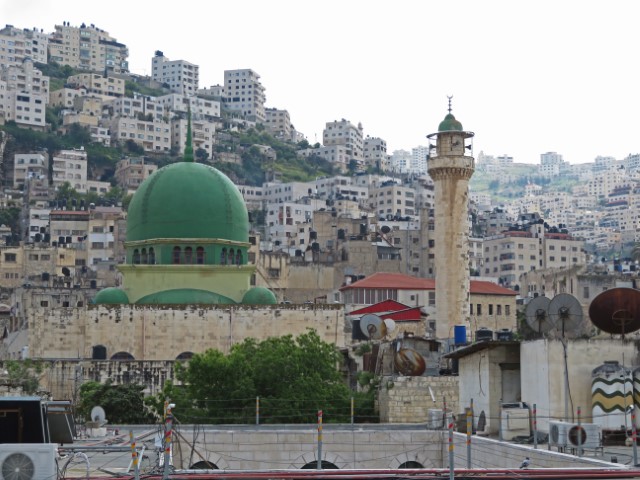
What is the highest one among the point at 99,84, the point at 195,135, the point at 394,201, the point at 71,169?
the point at 99,84

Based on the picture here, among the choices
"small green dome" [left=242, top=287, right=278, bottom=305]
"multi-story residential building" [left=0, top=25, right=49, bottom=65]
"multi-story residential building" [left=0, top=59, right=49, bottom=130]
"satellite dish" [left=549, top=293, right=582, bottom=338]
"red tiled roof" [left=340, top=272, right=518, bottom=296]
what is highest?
"multi-story residential building" [left=0, top=25, right=49, bottom=65]

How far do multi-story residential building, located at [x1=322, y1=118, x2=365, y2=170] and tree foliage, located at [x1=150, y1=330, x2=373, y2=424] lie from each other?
14502 cm

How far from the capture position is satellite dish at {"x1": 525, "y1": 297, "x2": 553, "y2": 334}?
27141mm

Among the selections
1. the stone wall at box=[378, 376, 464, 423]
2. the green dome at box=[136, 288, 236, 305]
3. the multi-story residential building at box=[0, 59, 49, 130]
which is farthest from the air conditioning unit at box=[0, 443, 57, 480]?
the multi-story residential building at box=[0, 59, 49, 130]

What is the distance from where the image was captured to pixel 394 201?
484ft

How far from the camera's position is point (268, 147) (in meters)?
178

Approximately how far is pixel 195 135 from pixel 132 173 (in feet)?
75.3

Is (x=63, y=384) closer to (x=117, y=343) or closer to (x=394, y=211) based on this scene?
(x=117, y=343)

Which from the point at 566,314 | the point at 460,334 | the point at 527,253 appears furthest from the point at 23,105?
the point at 566,314

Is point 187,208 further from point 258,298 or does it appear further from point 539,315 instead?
point 539,315

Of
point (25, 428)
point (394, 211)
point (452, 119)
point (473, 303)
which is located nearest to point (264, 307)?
point (452, 119)

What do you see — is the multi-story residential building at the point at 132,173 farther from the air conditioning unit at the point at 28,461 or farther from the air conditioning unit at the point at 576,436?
Result: the air conditioning unit at the point at 28,461

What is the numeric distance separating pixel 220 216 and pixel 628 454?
3520 cm

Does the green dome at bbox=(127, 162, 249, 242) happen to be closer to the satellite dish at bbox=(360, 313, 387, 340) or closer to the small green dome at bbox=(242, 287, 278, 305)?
the small green dome at bbox=(242, 287, 278, 305)
